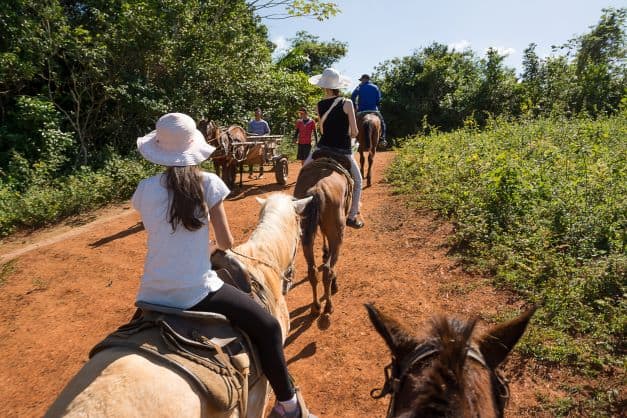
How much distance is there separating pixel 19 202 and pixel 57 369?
6.73 m

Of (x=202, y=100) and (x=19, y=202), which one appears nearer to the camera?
(x=19, y=202)

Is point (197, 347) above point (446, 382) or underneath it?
underneath

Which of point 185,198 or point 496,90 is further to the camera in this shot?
point 496,90

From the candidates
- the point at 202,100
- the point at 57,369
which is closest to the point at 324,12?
the point at 202,100

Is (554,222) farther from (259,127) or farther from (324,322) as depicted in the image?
(259,127)

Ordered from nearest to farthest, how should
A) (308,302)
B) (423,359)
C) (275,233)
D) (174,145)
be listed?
(423,359) → (174,145) → (275,233) → (308,302)

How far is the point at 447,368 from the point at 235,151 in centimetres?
1015

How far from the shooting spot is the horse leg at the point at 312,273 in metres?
4.79

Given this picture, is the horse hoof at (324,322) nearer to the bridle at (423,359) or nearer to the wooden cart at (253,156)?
the bridle at (423,359)

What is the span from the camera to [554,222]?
18.2 feet

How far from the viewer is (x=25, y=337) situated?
5.20 meters

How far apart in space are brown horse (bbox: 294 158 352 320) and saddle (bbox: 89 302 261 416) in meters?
2.49

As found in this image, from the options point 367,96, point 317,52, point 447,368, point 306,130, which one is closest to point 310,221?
point 447,368

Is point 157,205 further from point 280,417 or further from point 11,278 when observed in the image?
point 11,278
